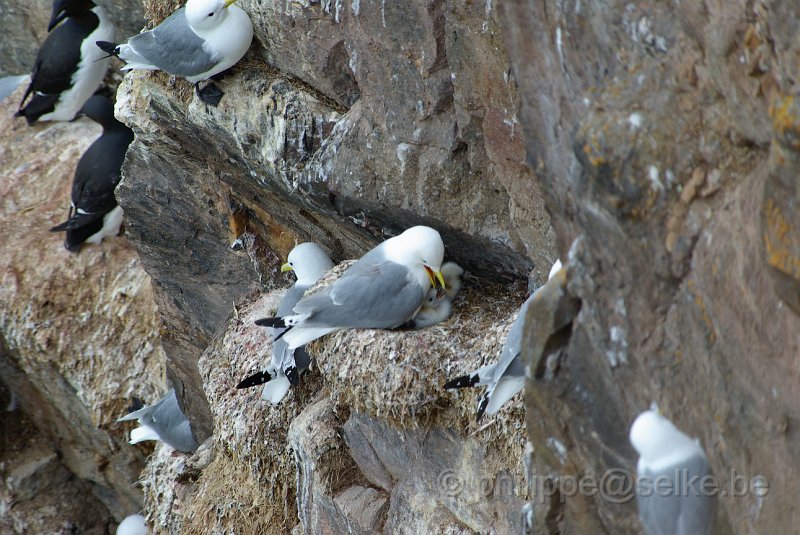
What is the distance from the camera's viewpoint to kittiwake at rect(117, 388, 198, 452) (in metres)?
6.77

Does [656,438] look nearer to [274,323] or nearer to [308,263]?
[274,323]

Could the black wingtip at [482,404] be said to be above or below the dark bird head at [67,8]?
above

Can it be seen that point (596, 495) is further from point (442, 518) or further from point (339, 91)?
point (339, 91)

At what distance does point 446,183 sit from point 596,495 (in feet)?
6.85

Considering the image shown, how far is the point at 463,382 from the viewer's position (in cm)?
367

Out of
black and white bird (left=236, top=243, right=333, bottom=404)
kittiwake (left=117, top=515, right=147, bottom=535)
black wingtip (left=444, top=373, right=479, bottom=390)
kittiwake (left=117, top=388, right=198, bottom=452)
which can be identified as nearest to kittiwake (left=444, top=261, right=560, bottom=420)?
black wingtip (left=444, top=373, right=479, bottom=390)

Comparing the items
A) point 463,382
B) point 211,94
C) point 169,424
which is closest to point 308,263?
point 211,94

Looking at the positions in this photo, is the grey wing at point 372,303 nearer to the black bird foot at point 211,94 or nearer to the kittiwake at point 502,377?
the kittiwake at point 502,377

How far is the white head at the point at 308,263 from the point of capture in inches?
204

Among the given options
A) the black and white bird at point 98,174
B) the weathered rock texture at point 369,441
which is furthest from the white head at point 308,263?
the black and white bird at point 98,174

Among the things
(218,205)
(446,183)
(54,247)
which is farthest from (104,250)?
(446,183)

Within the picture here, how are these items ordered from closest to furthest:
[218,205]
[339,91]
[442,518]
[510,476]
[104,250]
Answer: [510,476] → [442,518] → [339,91] → [218,205] → [104,250]

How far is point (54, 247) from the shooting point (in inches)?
306

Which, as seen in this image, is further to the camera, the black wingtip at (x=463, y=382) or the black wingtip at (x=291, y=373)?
the black wingtip at (x=291, y=373)
